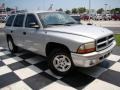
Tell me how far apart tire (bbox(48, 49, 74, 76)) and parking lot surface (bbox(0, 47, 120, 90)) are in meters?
0.15

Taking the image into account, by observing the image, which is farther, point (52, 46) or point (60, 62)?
point (52, 46)

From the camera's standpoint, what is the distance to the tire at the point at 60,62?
4074 millimetres

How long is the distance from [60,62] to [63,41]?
612 mm

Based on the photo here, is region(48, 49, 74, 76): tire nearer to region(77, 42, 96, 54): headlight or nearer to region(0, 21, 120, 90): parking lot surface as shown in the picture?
region(0, 21, 120, 90): parking lot surface

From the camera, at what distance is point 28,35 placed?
5.27 meters

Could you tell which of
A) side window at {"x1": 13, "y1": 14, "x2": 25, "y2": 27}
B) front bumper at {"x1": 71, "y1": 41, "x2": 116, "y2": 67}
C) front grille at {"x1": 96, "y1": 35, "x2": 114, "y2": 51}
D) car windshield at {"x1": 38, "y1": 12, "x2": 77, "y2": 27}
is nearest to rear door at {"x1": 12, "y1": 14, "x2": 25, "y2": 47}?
side window at {"x1": 13, "y1": 14, "x2": 25, "y2": 27}

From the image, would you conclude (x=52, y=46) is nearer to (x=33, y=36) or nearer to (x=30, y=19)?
(x=33, y=36)

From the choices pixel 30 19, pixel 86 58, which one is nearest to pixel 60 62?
pixel 86 58

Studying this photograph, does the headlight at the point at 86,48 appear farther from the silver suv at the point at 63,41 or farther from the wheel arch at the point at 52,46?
the wheel arch at the point at 52,46

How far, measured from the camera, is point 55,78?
165 inches

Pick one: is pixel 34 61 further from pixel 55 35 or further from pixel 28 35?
pixel 55 35

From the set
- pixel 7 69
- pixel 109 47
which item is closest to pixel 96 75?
pixel 109 47

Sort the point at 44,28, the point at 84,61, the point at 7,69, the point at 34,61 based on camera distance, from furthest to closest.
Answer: the point at 34,61 < the point at 7,69 < the point at 44,28 < the point at 84,61

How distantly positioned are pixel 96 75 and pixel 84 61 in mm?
810
